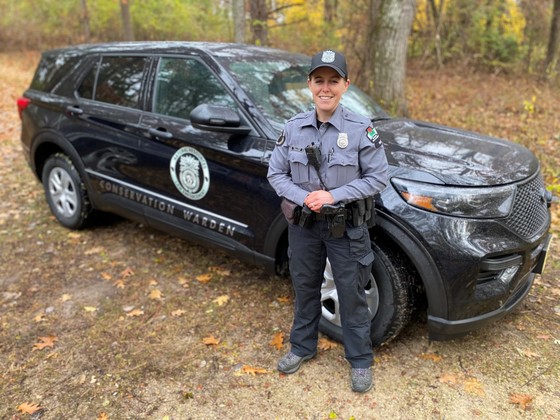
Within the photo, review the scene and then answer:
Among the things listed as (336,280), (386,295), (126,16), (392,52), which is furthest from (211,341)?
(126,16)

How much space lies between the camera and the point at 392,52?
7277 millimetres

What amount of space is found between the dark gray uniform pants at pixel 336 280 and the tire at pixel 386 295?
A: 154 millimetres

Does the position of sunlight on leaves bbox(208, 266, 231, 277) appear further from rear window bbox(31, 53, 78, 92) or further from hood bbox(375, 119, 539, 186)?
rear window bbox(31, 53, 78, 92)

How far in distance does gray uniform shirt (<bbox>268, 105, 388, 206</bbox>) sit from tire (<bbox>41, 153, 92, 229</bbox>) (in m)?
2.90

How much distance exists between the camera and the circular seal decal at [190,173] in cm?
345

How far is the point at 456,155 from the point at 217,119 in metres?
1.50

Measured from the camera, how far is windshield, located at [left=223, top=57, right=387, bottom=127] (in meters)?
3.31

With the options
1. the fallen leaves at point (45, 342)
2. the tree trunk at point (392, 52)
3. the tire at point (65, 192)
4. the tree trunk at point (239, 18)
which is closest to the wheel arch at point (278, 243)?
the fallen leaves at point (45, 342)

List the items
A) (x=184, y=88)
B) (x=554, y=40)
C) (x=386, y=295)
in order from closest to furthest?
1. (x=386, y=295)
2. (x=184, y=88)
3. (x=554, y=40)

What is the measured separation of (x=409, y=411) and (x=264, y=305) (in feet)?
4.42

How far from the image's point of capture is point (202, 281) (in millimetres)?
3932

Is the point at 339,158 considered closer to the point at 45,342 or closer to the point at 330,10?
the point at 45,342

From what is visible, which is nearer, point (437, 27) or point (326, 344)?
point (326, 344)

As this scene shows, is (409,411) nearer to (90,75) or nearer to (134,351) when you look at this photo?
(134,351)
